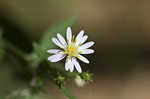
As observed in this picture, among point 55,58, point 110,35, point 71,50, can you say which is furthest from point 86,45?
point 110,35

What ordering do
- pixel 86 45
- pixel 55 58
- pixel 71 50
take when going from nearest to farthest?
1. pixel 55 58
2. pixel 71 50
3. pixel 86 45

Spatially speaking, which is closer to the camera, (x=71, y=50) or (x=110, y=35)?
(x=71, y=50)

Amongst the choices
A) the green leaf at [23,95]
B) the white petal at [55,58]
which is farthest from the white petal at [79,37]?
the green leaf at [23,95]

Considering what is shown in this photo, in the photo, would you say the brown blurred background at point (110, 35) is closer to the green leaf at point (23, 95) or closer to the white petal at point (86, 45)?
the green leaf at point (23, 95)

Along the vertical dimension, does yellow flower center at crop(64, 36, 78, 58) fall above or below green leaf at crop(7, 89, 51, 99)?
above

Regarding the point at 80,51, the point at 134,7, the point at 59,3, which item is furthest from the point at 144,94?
the point at 80,51

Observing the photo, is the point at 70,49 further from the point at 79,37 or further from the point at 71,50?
the point at 79,37

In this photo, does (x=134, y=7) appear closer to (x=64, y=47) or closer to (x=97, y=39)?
(x=97, y=39)

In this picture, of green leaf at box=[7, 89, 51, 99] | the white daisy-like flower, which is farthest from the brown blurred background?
the white daisy-like flower

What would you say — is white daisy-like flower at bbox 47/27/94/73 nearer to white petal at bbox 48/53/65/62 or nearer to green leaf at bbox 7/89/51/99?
white petal at bbox 48/53/65/62
